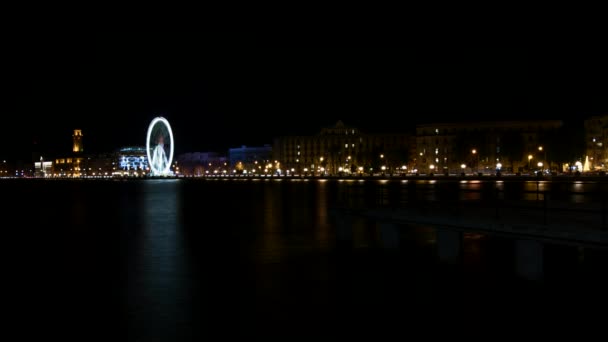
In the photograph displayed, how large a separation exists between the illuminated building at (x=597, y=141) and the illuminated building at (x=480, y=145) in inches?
353

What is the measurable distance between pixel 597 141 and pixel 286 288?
531 feet

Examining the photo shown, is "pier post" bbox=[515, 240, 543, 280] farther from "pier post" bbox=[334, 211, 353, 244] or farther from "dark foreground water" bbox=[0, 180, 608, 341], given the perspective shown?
"pier post" bbox=[334, 211, 353, 244]

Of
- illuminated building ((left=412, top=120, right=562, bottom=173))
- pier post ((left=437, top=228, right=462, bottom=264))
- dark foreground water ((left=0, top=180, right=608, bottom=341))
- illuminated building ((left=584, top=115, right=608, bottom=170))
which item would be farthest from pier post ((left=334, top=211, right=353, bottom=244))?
illuminated building ((left=584, top=115, right=608, bottom=170))

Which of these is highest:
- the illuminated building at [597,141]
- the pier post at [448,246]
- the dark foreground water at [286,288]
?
the illuminated building at [597,141]

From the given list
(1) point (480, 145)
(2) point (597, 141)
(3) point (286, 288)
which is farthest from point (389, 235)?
(2) point (597, 141)

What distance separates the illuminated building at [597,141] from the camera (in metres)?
157

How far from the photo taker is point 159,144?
182000mm

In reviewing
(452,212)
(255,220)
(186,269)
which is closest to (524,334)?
(452,212)

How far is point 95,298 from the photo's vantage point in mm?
18766

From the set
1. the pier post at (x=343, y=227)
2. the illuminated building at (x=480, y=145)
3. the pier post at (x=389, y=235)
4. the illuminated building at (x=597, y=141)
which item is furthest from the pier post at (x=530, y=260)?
the illuminated building at (x=597, y=141)

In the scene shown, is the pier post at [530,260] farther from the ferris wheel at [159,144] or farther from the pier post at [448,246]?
the ferris wheel at [159,144]

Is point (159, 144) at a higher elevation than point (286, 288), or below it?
higher

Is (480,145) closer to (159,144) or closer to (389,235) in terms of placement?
(159,144)

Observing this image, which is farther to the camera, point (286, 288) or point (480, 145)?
point (480, 145)
